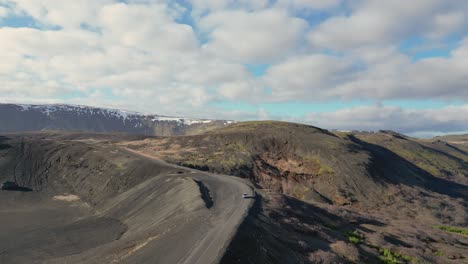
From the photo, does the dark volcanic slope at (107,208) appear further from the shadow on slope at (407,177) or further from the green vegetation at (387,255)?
the shadow on slope at (407,177)

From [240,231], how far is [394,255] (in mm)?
16179

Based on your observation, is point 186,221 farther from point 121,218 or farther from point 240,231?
point 121,218

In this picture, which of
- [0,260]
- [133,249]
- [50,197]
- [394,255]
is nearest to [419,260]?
[394,255]

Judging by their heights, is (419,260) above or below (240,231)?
below

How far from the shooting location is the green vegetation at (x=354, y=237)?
34750 millimetres

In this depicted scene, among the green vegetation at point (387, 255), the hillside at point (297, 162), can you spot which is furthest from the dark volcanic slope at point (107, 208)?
the hillside at point (297, 162)

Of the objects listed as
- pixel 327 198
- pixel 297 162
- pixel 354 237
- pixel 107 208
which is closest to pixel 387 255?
pixel 354 237

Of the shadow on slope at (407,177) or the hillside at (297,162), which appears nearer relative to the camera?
the hillside at (297,162)

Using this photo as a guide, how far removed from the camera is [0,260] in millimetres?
31062

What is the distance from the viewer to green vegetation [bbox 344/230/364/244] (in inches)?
1368

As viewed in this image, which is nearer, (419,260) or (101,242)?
(419,260)

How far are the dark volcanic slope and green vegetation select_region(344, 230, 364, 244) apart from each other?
11462 mm

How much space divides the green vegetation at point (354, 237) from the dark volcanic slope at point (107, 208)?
11.5 m

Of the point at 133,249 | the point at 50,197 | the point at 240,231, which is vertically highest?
A: the point at 240,231
